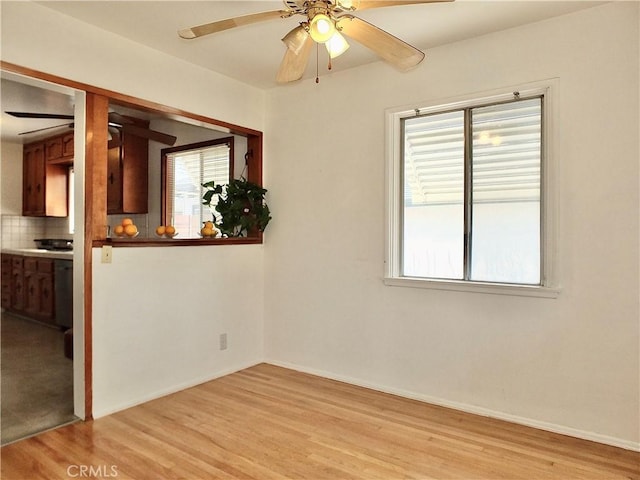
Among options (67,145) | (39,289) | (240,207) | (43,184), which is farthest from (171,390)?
(43,184)

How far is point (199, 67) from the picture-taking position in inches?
139

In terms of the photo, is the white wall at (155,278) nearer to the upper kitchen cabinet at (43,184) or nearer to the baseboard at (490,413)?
the baseboard at (490,413)

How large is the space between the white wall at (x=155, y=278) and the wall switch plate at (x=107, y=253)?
40mm

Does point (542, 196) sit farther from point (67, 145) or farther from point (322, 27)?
point (67, 145)

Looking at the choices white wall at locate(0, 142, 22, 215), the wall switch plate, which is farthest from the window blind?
white wall at locate(0, 142, 22, 215)

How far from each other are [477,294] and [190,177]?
10.8ft

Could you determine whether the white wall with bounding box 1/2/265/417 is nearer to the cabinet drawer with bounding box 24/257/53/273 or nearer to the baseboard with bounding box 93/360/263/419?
the baseboard with bounding box 93/360/263/419

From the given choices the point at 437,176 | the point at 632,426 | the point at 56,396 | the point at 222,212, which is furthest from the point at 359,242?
the point at 56,396

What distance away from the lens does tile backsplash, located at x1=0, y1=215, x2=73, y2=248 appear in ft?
21.2

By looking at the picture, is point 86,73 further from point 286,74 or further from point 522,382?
point 522,382

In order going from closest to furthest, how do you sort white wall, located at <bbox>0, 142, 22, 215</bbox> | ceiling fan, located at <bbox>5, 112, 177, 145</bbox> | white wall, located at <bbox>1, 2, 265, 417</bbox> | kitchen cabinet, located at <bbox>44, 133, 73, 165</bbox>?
1. white wall, located at <bbox>1, 2, 265, 417</bbox>
2. ceiling fan, located at <bbox>5, 112, 177, 145</bbox>
3. kitchen cabinet, located at <bbox>44, 133, 73, 165</bbox>
4. white wall, located at <bbox>0, 142, 22, 215</bbox>

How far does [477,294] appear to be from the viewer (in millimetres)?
2977

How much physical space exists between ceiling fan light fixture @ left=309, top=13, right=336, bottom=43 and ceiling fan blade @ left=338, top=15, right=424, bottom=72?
0.33 ft

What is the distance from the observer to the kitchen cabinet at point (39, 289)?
540cm
